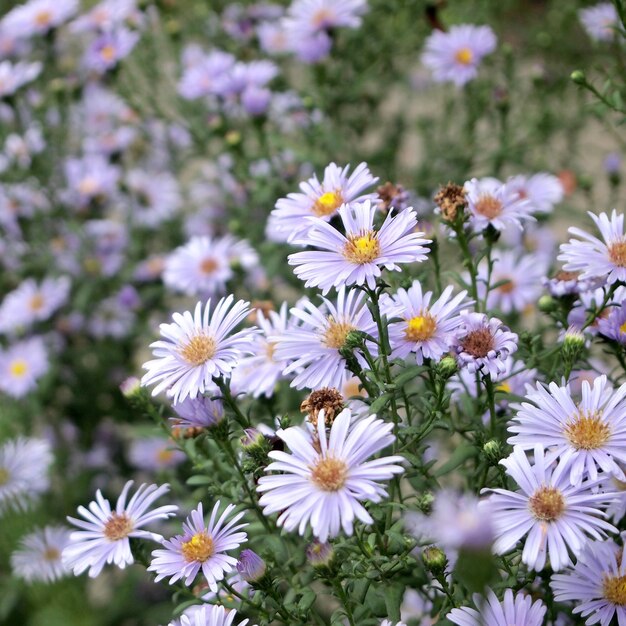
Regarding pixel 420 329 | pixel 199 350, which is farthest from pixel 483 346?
pixel 199 350

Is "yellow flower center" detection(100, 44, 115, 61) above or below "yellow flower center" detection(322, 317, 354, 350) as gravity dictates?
above

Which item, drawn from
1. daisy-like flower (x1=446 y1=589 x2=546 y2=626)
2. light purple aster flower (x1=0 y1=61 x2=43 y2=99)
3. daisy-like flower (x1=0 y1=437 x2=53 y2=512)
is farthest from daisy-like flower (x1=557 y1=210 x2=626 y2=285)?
light purple aster flower (x1=0 y1=61 x2=43 y2=99)

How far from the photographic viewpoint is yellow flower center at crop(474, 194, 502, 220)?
1.07 metres

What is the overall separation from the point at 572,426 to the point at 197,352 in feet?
1.26

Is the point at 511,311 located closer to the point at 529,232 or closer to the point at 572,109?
the point at 529,232

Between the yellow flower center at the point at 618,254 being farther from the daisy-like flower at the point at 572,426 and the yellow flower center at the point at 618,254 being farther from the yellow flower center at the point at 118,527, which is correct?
the yellow flower center at the point at 118,527

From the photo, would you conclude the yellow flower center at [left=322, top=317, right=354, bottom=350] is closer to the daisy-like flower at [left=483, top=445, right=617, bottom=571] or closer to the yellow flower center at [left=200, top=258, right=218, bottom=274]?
the daisy-like flower at [left=483, top=445, right=617, bottom=571]

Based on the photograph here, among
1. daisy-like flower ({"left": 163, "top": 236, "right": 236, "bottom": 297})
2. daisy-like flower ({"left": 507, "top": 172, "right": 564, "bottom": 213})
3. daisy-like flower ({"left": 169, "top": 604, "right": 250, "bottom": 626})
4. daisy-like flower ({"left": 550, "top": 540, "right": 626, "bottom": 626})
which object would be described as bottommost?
daisy-like flower ({"left": 169, "top": 604, "right": 250, "bottom": 626})

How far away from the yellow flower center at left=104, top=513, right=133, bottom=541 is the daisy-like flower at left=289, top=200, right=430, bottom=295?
0.32 m

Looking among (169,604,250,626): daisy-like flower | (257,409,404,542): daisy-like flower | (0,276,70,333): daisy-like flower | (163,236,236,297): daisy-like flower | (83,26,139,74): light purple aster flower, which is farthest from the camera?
(0,276,70,333): daisy-like flower

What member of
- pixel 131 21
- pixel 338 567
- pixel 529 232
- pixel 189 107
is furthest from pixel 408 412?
pixel 131 21

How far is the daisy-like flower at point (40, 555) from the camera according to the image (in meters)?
1.02

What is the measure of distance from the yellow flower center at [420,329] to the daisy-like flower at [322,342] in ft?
0.13

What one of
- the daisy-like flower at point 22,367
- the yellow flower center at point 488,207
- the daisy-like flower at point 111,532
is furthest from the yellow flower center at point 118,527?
the daisy-like flower at point 22,367
